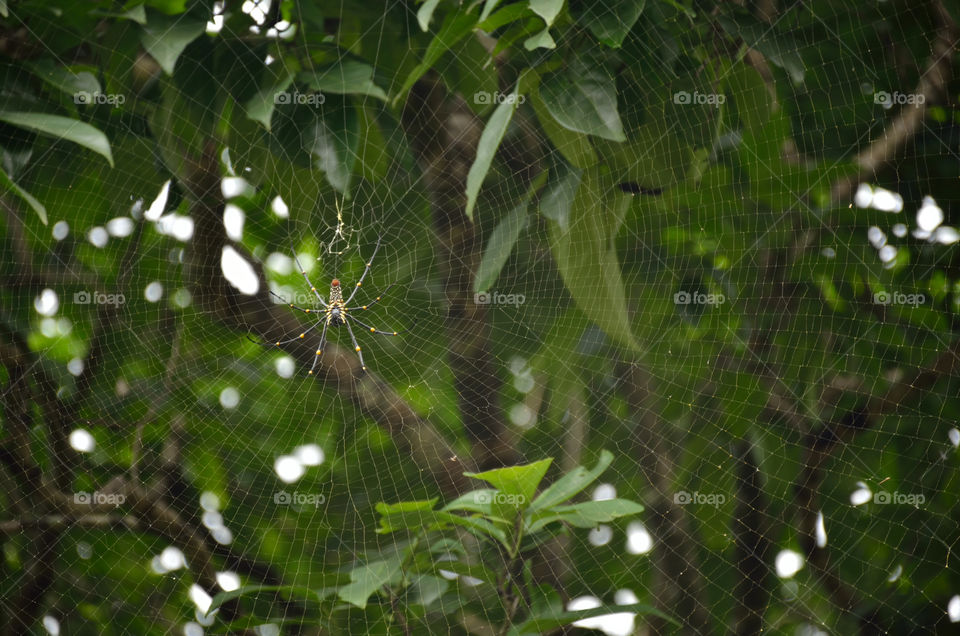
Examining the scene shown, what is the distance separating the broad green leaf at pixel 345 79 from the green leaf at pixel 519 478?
28.3 inches

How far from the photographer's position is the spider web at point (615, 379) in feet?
5.73

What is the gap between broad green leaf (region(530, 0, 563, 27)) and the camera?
1239 millimetres

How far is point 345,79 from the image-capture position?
1.56 metres

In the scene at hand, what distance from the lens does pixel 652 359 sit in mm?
1828

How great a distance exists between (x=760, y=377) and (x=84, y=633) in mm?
1619

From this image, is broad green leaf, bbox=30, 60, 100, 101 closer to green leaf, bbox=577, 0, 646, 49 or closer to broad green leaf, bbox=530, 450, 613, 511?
green leaf, bbox=577, 0, 646, 49

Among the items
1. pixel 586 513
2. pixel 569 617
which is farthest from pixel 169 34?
A: pixel 569 617

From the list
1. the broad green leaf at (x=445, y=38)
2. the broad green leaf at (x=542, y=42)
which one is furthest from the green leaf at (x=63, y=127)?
the broad green leaf at (x=542, y=42)

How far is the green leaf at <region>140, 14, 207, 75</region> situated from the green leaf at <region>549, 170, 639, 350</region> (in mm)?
746

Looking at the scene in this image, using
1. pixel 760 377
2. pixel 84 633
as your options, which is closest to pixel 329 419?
pixel 84 633

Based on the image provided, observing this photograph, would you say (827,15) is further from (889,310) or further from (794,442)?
(794,442)

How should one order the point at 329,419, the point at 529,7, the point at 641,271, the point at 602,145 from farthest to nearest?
the point at 329,419, the point at 641,271, the point at 602,145, the point at 529,7

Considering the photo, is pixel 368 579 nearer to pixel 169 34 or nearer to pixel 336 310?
pixel 336 310

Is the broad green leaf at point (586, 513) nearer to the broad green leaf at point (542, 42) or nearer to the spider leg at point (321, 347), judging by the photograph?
the spider leg at point (321, 347)
